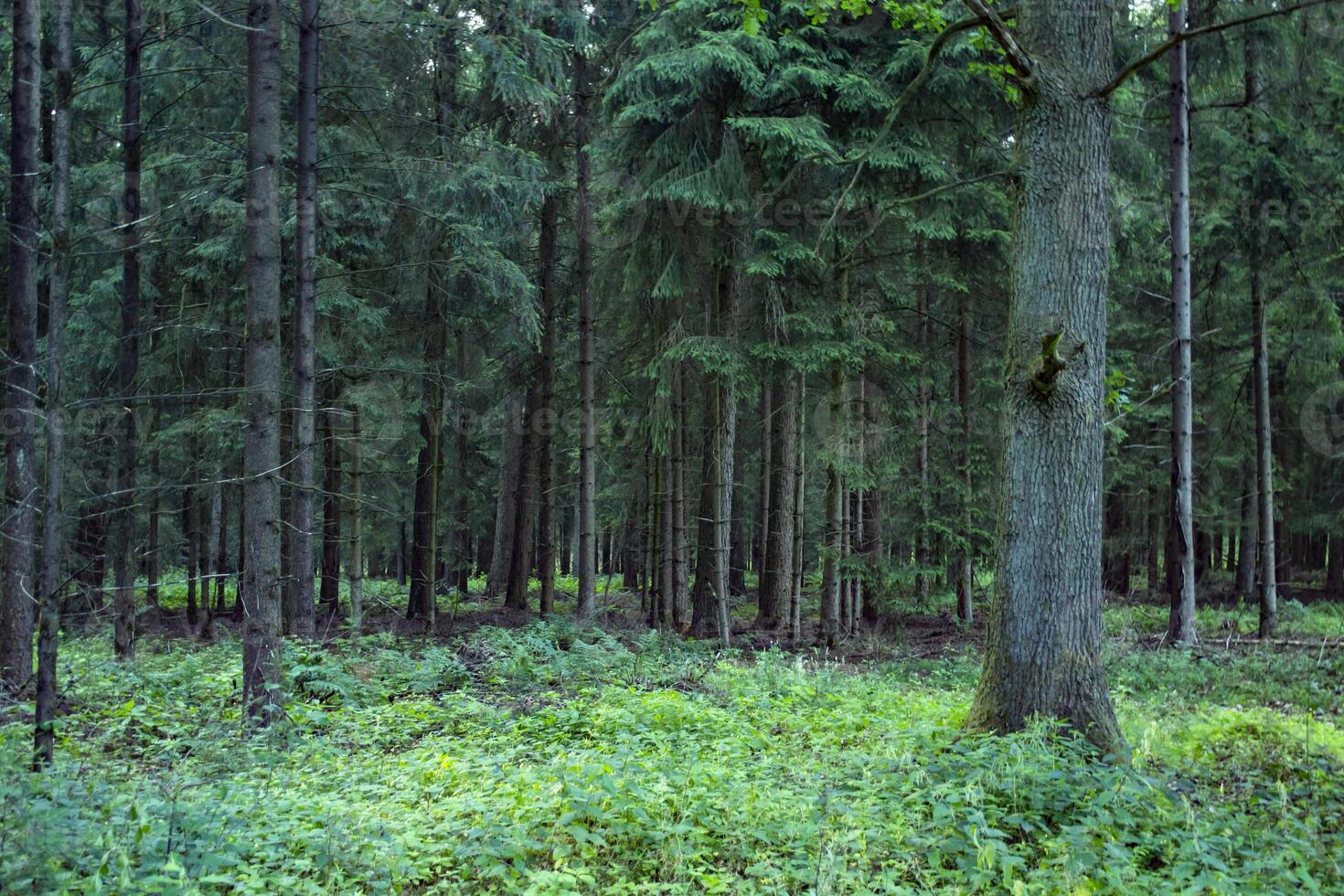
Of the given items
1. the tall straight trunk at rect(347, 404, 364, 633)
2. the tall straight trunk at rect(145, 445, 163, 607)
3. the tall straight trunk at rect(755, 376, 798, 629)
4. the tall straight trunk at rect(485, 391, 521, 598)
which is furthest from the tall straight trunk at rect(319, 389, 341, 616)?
the tall straight trunk at rect(755, 376, 798, 629)

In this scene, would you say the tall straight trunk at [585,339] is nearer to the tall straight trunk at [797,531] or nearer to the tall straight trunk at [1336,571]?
the tall straight trunk at [797,531]

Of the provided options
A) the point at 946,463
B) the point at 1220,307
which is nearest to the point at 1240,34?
the point at 1220,307

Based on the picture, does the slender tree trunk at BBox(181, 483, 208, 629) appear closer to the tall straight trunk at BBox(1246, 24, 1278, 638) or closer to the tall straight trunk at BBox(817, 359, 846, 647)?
the tall straight trunk at BBox(817, 359, 846, 647)

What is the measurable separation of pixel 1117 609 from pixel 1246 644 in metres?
5.78

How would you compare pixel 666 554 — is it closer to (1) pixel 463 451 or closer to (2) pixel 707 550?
(2) pixel 707 550

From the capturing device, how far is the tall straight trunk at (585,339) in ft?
49.9

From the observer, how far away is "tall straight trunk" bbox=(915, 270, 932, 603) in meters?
14.1

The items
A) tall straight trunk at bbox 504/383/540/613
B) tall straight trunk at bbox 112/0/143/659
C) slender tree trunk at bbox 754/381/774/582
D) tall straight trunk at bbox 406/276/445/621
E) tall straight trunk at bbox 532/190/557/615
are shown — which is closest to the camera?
tall straight trunk at bbox 112/0/143/659

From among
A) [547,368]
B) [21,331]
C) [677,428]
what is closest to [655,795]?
[21,331]

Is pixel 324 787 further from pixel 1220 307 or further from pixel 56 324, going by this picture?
pixel 1220 307

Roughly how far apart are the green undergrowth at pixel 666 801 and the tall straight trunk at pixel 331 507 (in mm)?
7847

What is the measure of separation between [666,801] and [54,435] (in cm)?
452

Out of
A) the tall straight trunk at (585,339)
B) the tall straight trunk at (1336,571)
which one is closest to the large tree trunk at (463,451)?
the tall straight trunk at (585,339)

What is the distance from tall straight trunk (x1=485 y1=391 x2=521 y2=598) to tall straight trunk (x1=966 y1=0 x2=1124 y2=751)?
1439 centimetres
